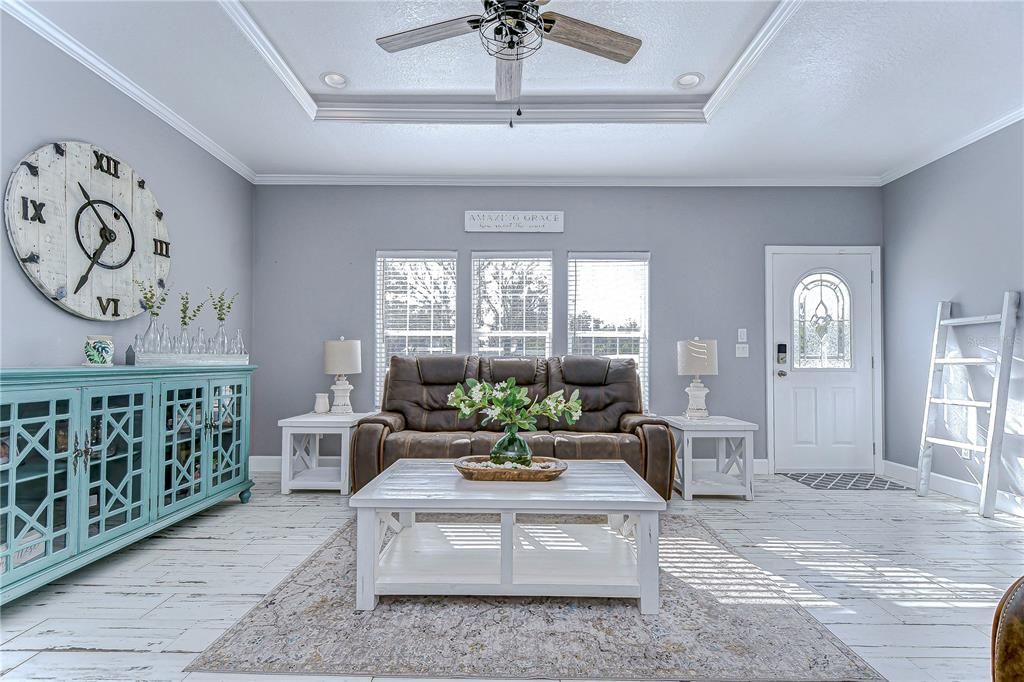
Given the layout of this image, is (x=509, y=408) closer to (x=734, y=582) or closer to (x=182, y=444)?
(x=734, y=582)

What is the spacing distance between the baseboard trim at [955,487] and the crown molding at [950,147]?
251 cm

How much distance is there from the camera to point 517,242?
5.47 metres

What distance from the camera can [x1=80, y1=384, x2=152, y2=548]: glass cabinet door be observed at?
270cm

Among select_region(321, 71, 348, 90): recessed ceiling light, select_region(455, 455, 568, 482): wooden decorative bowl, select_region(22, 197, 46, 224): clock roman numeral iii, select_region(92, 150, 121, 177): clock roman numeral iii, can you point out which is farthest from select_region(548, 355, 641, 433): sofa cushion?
select_region(22, 197, 46, 224): clock roman numeral iii

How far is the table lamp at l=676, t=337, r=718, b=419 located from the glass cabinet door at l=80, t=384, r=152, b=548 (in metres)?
3.83

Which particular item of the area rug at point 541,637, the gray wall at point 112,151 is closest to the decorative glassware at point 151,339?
the gray wall at point 112,151

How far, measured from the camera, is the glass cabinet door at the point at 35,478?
226cm

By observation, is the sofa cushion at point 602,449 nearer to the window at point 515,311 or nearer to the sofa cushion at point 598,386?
the sofa cushion at point 598,386

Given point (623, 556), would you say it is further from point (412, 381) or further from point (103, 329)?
point (103, 329)

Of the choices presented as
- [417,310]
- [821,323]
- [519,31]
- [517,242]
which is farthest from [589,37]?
[821,323]

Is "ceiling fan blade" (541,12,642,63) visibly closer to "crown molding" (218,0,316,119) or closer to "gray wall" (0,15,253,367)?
"crown molding" (218,0,316,119)

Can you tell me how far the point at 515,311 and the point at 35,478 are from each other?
3.73 meters

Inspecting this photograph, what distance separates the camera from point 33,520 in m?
2.38

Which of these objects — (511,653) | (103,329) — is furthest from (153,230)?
(511,653)
